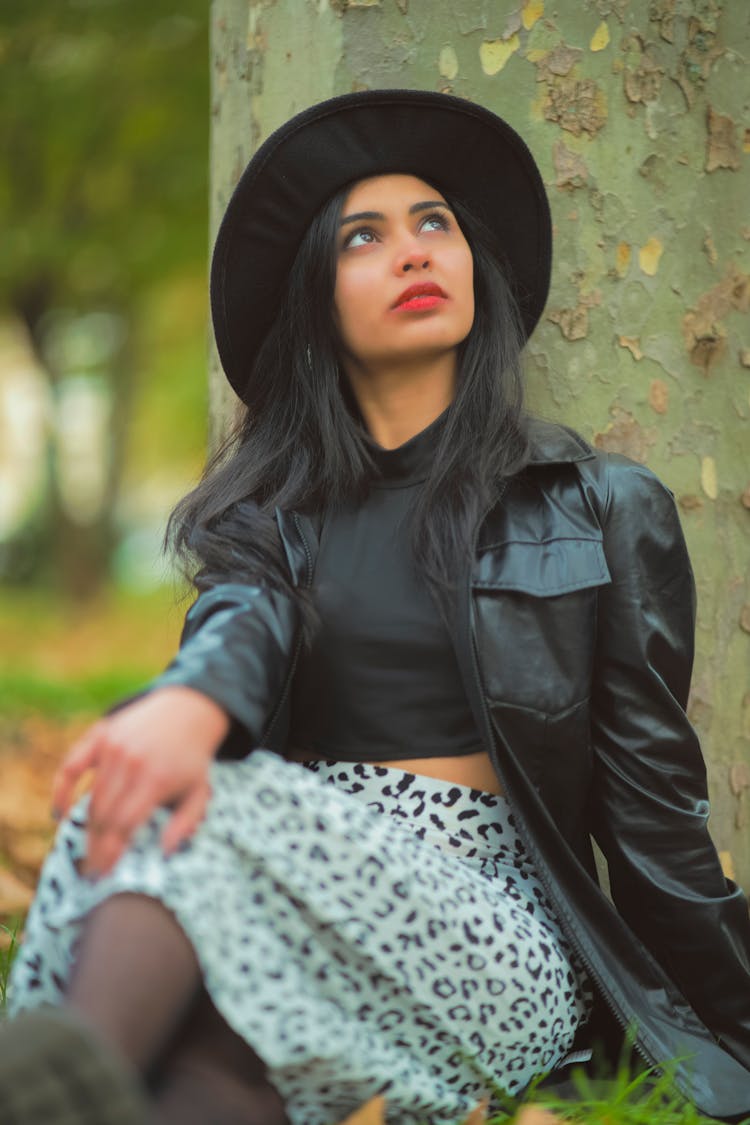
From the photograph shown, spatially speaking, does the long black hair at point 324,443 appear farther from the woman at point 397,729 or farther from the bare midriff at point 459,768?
the bare midriff at point 459,768

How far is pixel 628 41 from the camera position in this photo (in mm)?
2965

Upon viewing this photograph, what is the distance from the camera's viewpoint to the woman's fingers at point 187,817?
1918 mm

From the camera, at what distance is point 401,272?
264 centimetres

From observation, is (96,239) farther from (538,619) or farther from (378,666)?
(538,619)

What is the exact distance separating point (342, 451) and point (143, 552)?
2246 cm

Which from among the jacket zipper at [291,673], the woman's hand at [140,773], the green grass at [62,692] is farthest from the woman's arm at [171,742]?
the green grass at [62,692]

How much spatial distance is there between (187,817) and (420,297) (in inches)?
→ 47.9

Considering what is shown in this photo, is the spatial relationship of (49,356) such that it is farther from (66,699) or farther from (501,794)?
(501,794)

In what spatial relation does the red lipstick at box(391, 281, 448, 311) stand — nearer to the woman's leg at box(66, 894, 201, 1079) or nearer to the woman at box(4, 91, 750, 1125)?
the woman at box(4, 91, 750, 1125)

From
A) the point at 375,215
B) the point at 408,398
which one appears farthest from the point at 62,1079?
the point at 375,215

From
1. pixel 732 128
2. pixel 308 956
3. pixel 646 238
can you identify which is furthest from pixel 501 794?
pixel 732 128

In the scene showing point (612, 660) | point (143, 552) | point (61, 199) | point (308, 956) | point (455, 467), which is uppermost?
point (61, 199)

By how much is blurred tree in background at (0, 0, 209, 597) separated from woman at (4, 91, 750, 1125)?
1675 millimetres

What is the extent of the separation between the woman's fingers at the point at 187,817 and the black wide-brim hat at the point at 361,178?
1.24 meters
